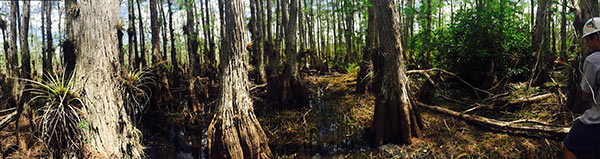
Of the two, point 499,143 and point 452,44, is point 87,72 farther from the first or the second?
point 452,44

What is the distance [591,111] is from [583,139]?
0.86 ft

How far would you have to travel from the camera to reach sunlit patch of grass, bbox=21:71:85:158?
296cm

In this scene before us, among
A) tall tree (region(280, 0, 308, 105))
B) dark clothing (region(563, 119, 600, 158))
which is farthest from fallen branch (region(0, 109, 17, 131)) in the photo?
dark clothing (region(563, 119, 600, 158))

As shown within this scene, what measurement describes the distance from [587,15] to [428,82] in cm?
279

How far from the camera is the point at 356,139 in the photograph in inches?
226

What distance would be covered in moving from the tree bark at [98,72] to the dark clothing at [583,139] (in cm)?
475

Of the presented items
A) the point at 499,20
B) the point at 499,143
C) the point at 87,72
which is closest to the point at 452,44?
the point at 499,20

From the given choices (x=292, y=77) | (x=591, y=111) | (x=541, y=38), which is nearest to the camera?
(x=591, y=111)

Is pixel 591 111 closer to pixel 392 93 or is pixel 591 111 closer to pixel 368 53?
pixel 392 93

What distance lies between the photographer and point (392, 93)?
4.95m

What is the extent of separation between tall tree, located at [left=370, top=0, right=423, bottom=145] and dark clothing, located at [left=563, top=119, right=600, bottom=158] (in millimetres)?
2353

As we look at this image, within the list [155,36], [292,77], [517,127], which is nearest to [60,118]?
[292,77]

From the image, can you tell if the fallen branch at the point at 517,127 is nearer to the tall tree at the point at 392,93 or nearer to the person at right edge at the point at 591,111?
the tall tree at the point at 392,93

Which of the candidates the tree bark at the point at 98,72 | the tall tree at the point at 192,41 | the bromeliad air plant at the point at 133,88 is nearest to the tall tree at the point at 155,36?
the tall tree at the point at 192,41
